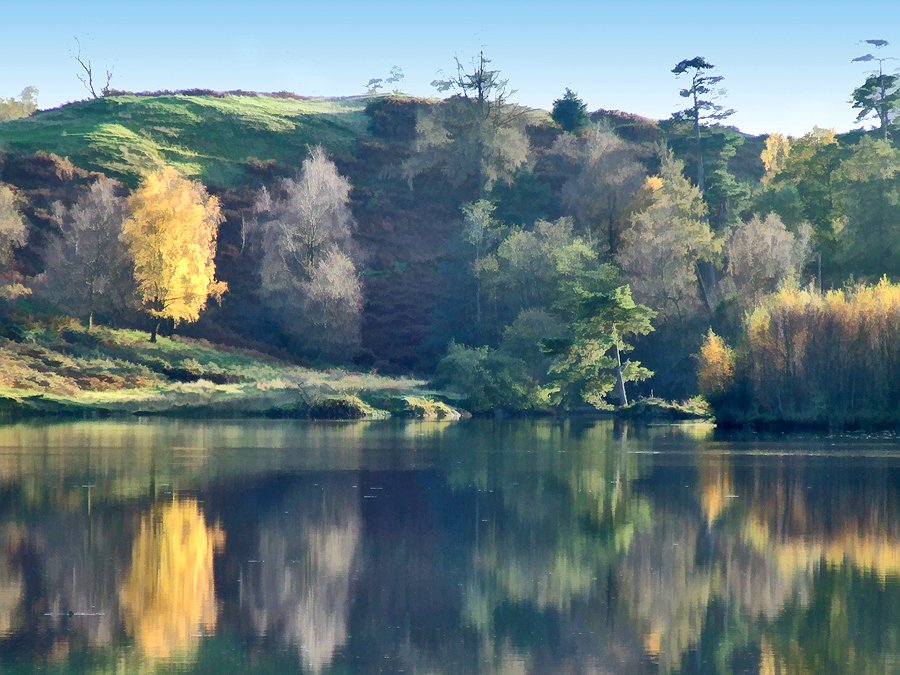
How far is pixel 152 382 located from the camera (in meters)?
61.9

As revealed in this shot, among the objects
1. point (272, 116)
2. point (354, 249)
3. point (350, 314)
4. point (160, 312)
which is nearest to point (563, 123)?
point (272, 116)

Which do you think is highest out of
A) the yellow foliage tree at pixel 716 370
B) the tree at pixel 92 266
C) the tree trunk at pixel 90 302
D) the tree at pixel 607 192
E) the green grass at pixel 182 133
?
the green grass at pixel 182 133

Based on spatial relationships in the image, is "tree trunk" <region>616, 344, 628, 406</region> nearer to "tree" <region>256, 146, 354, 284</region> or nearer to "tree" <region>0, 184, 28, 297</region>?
"tree" <region>256, 146, 354, 284</region>

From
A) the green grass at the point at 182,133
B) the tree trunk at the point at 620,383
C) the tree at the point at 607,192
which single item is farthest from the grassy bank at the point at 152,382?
the green grass at the point at 182,133

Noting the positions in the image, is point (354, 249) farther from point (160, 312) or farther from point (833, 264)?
point (833, 264)

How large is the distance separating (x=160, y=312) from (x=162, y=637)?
191 feet

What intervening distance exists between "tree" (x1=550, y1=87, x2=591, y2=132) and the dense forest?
35 cm

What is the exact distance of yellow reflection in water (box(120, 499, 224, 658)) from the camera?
12664 millimetres

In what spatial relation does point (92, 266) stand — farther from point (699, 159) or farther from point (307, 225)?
point (699, 159)

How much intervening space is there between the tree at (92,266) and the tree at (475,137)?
93.9 feet

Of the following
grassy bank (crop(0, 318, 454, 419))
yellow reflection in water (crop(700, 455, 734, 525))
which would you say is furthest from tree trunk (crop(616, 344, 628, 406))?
yellow reflection in water (crop(700, 455, 734, 525))

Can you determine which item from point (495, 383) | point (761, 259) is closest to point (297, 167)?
point (495, 383)

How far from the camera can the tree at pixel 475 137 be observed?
89.2 meters

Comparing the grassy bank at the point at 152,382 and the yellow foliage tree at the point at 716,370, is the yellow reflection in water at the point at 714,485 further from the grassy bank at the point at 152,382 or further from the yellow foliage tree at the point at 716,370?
the grassy bank at the point at 152,382
